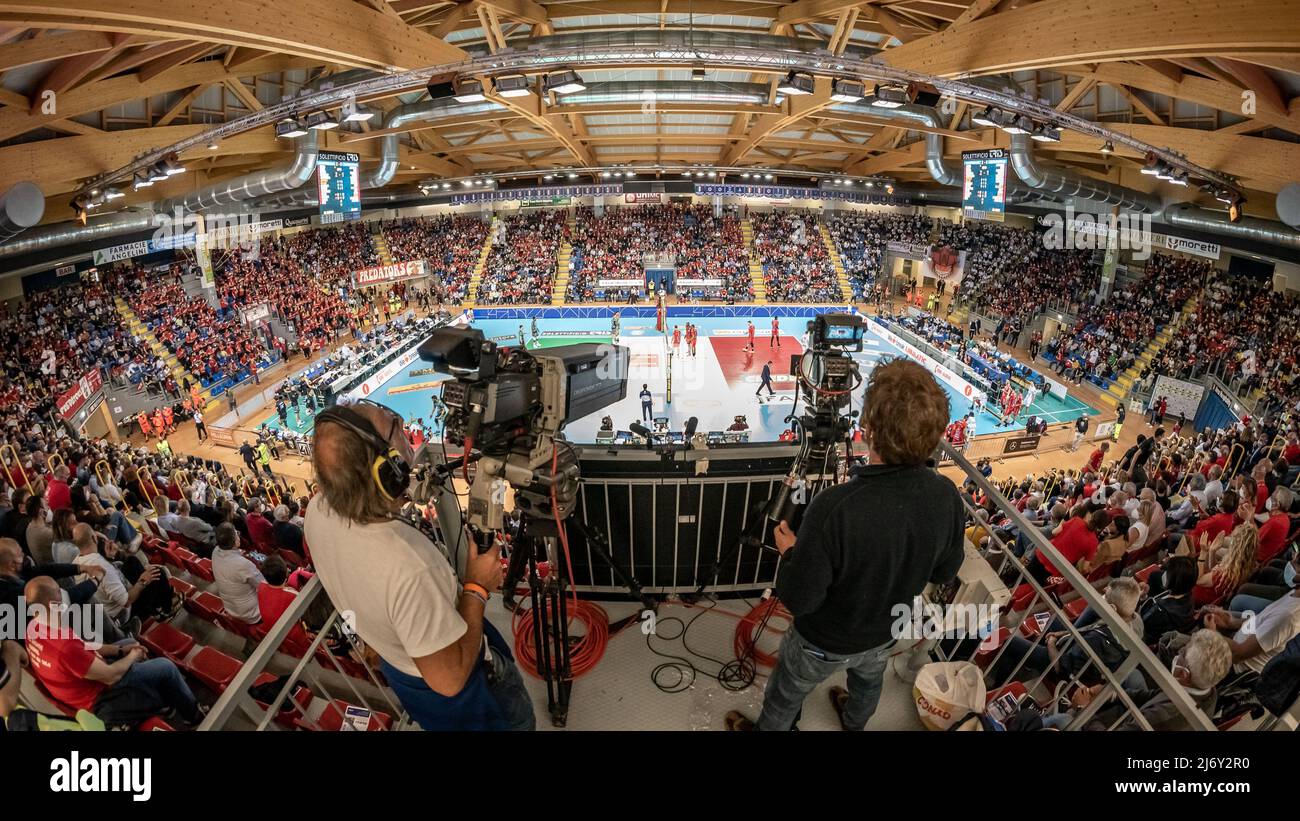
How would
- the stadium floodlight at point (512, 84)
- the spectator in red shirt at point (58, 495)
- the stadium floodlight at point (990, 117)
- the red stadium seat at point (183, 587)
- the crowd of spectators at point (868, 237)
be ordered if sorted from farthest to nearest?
the crowd of spectators at point (868, 237)
the stadium floodlight at point (990, 117)
the stadium floodlight at point (512, 84)
the spectator in red shirt at point (58, 495)
the red stadium seat at point (183, 587)

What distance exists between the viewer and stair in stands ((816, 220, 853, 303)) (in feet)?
106

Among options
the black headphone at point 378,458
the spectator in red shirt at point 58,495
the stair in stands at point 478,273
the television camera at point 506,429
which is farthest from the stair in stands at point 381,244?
the black headphone at point 378,458

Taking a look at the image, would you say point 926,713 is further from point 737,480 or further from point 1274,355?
point 1274,355

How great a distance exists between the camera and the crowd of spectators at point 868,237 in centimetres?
3325

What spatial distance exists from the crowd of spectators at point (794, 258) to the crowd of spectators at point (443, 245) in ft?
56.1

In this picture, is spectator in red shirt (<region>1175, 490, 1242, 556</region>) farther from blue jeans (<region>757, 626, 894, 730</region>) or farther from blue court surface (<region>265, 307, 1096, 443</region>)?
blue court surface (<region>265, 307, 1096, 443</region>)

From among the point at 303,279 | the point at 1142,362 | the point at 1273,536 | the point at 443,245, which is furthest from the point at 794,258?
the point at 1273,536

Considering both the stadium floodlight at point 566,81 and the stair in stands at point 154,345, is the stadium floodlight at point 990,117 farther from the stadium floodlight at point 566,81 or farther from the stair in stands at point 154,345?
the stair in stands at point 154,345

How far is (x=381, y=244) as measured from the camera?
34.9 meters

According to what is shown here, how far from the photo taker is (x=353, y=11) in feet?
25.9

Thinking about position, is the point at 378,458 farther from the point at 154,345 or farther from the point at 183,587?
the point at 154,345

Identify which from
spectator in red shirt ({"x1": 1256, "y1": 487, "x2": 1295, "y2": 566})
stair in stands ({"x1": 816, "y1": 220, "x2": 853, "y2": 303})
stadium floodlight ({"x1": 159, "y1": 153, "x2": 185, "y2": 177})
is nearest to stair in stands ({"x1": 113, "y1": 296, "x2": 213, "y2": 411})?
stadium floodlight ({"x1": 159, "y1": 153, "x2": 185, "y2": 177})

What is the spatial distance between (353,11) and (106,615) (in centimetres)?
781
